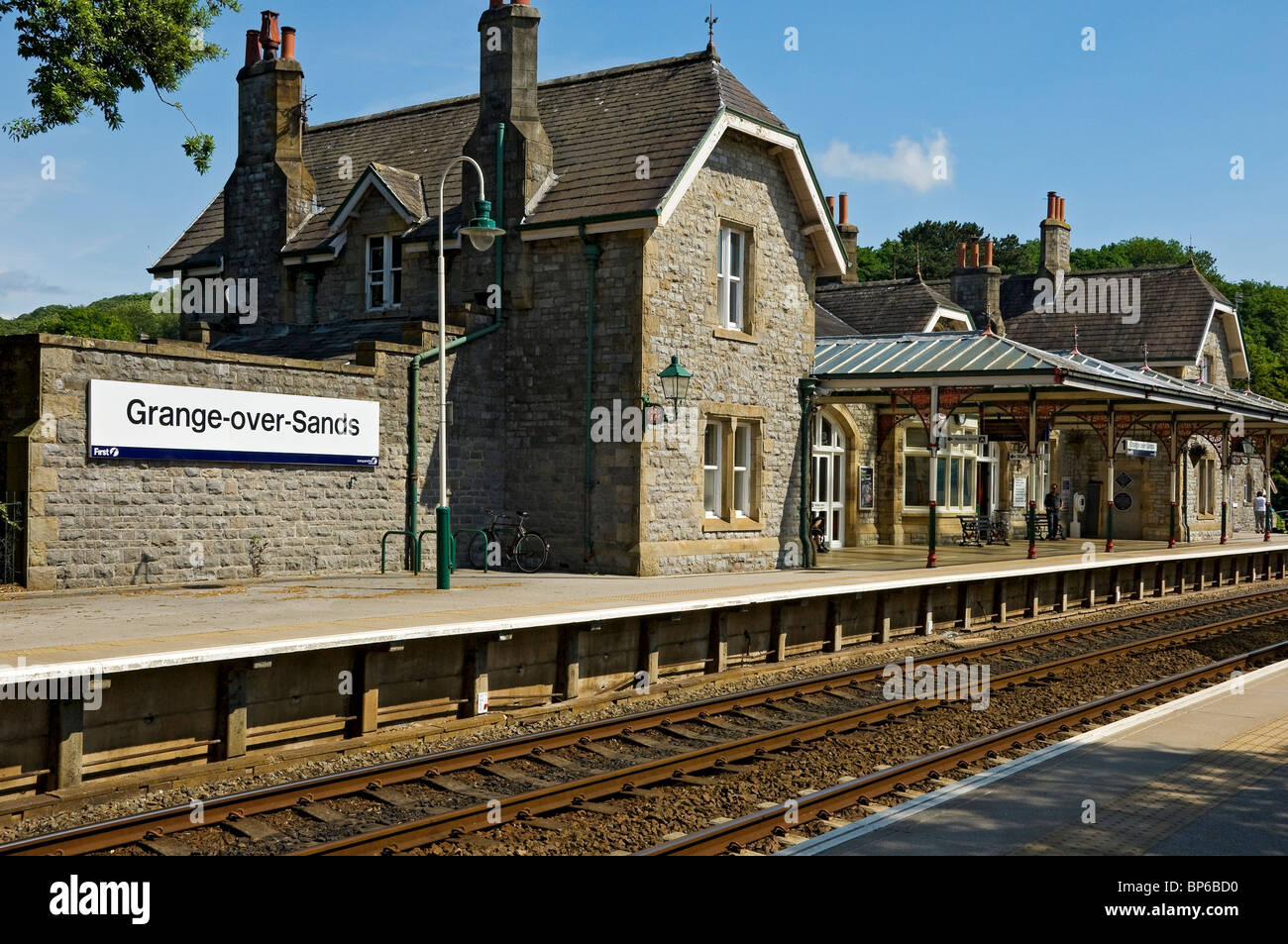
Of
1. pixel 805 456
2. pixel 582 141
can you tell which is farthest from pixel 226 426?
pixel 805 456

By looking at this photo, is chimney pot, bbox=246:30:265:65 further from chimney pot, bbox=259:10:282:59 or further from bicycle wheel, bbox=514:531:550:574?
bicycle wheel, bbox=514:531:550:574

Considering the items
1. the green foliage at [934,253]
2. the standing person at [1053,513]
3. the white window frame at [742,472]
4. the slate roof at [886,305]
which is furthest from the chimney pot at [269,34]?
the green foliage at [934,253]

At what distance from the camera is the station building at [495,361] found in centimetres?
1606

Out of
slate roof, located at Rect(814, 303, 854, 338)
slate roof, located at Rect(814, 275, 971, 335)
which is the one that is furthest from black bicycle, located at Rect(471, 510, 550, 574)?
slate roof, located at Rect(814, 275, 971, 335)

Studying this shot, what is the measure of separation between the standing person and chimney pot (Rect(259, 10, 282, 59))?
Answer: 2375cm

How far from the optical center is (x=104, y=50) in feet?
62.9

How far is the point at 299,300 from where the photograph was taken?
2472 centimetres

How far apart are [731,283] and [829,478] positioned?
27.8ft

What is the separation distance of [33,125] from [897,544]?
68.8 ft

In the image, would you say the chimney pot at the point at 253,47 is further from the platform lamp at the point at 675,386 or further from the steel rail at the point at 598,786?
the steel rail at the point at 598,786
